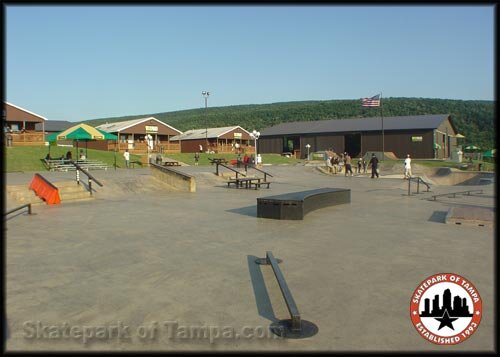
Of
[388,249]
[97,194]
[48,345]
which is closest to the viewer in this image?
[48,345]

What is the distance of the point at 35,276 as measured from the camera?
5.75 metres

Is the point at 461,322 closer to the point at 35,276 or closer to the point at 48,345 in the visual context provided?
the point at 48,345

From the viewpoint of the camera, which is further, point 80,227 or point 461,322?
point 80,227

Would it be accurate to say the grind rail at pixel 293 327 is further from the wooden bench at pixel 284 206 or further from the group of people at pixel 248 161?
the group of people at pixel 248 161

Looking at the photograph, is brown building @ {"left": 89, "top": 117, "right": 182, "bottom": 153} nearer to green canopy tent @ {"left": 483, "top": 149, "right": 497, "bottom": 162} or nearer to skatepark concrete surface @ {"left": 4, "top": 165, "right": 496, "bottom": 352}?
skatepark concrete surface @ {"left": 4, "top": 165, "right": 496, "bottom": 352}

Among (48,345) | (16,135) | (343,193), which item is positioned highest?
(16,135)

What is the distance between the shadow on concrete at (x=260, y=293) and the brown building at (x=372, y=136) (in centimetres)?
4560

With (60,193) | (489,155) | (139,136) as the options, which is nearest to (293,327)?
(60,193)

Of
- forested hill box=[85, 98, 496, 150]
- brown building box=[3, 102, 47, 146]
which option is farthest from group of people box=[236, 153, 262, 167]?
forested hill box=[85, 98, 496, 150]

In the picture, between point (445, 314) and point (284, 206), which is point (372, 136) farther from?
point (445, 314)

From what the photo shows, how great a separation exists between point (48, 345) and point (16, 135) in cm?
4049

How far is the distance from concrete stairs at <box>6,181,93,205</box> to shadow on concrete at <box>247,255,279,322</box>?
34.3ft

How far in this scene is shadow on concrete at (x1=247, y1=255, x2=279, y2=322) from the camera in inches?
176

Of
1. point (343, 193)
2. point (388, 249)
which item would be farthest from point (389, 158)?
point (388, 249)
